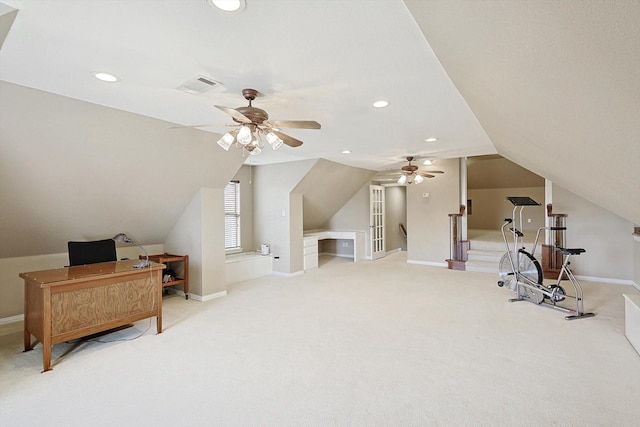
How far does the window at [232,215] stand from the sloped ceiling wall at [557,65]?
16.3 feet

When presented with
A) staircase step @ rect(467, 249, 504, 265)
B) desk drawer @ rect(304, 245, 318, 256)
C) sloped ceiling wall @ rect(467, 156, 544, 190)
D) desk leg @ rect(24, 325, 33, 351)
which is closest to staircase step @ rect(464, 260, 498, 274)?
staircase step @ rect(467, 249, 504, 265)

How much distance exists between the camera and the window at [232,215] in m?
6.32

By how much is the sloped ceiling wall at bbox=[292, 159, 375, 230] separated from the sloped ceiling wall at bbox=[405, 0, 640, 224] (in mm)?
4037

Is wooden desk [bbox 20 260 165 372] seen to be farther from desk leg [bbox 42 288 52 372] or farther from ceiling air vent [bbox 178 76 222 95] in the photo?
ceiling air vent [bbox 178 76 222 95]

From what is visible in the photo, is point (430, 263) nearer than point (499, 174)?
Yes

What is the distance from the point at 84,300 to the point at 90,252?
1.10 m

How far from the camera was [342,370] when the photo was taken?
2602mm

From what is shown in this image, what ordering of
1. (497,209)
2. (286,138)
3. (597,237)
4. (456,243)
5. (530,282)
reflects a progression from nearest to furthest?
(286,138), (530,282), (597,237), (456,243), (497,209)

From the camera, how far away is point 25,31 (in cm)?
171

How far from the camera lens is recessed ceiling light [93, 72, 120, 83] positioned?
226 cm

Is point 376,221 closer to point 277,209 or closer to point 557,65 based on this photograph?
point 277,209

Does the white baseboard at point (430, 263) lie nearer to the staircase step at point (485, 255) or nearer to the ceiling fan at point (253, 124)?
the staircase step at point (485, 255)

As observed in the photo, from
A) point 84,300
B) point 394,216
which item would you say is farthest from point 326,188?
point 84,300

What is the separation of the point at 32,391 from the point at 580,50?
4.03 m
